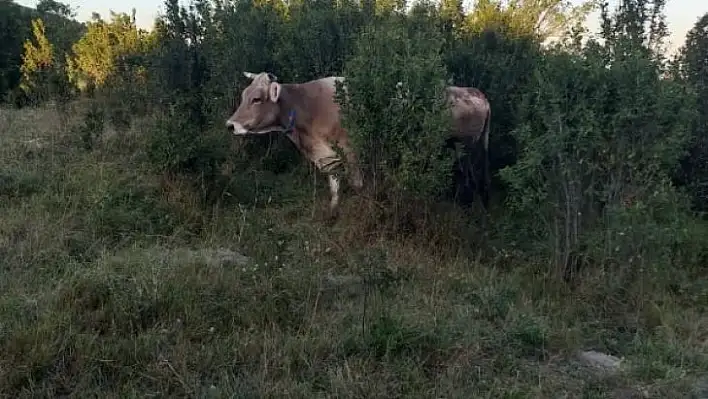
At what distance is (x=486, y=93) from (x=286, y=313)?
17.4 feet

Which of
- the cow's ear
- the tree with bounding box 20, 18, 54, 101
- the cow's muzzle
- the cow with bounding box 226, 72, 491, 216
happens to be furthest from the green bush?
the tree with bounding box 20, 18, 54, 101

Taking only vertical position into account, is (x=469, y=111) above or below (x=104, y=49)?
below

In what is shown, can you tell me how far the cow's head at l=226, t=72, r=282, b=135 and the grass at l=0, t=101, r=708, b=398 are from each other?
963 mm

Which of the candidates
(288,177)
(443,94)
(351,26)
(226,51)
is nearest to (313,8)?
(351,26)

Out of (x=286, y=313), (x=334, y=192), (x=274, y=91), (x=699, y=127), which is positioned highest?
(x=274, y=91)

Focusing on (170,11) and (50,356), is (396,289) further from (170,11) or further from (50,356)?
(170,11)

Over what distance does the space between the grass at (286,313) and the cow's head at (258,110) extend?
96cm

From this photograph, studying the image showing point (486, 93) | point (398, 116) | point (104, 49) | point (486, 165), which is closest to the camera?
point (398, 116)

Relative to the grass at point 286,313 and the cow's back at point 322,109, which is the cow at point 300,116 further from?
the grass at point 286,313

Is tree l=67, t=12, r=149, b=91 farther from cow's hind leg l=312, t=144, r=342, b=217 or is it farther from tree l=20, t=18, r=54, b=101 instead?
cow's hind leg l=312, t=144, r=342, b=217

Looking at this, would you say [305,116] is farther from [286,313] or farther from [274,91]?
[286,313]

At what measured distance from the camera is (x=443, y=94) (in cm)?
608

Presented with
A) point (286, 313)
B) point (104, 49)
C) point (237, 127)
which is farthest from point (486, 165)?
point (104, 49)

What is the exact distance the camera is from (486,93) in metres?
8.68
